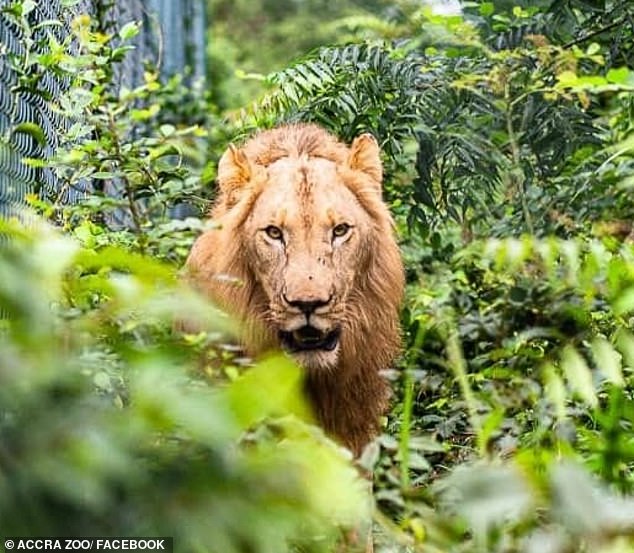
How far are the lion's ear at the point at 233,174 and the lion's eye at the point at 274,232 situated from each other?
301 mm

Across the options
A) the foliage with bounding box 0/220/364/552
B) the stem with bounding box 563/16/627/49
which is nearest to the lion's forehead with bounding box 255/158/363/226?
the stem with bounding box 563/16/627/49

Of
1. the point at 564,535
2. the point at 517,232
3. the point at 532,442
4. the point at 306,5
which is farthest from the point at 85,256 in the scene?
the point at 306,5

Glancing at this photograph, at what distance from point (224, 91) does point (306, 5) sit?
623 cm

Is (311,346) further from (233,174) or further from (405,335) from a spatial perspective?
(405,335)

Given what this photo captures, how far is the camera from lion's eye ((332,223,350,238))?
15.7 ft

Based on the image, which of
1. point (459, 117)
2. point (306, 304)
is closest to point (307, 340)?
point (306, 304)

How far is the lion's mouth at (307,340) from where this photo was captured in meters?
4.55

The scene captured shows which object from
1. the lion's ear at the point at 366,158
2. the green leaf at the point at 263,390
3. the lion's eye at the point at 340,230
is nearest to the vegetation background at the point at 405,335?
the green leaf at the point at 263,390

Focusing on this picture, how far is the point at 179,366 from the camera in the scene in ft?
6.34

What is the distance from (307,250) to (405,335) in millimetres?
1257

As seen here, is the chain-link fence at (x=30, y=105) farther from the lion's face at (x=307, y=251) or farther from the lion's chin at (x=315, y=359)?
the lion's chin at (x=315, y=359)

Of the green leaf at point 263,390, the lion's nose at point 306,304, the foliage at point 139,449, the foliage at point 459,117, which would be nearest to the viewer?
the foliage at point 139,449

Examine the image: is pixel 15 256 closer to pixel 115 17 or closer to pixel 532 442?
pixel 532 442

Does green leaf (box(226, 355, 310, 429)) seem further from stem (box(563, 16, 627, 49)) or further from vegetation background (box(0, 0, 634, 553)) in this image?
stem (box(563, 16, 627, 49))
